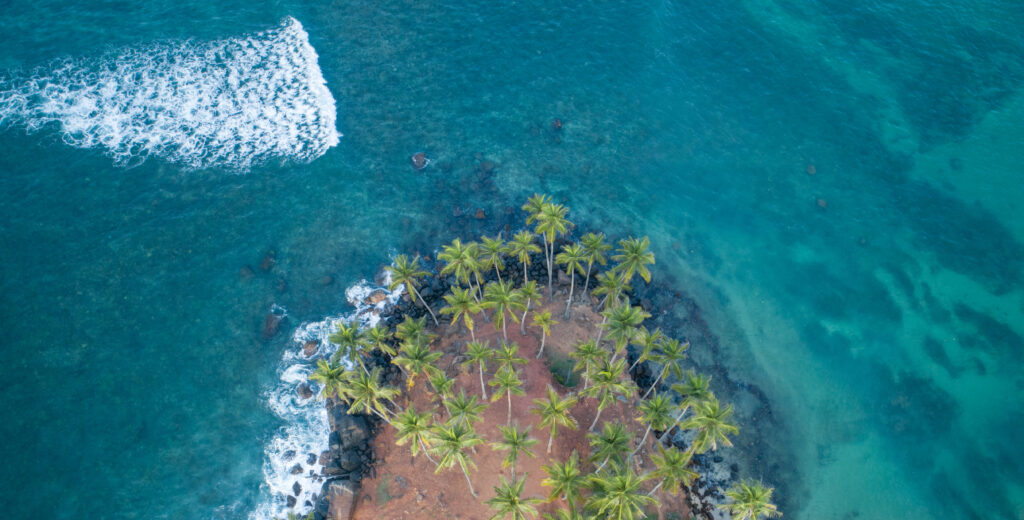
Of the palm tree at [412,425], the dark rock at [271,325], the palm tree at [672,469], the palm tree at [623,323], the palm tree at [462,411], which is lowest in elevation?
the dark rock at [271,325]

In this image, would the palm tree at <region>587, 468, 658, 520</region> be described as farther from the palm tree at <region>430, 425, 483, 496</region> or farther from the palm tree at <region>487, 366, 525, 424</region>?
the palm tree at <region>430, 425, 483, 496</region>

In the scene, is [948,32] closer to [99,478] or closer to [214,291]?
[214,291]

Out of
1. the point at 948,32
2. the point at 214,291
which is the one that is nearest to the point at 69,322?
the point at 214,291

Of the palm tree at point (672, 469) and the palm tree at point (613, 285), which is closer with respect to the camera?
the palm tree at point (672, 469)

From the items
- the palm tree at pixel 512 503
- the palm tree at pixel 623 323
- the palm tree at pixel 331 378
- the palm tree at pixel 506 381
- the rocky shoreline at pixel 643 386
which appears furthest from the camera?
the rocky shoreline at pixel 643 386

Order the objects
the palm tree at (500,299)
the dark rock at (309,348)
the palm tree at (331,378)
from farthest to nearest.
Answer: the dark rock at (309,348)
the palm tree at (500,299)
the palm tree at (331,378)

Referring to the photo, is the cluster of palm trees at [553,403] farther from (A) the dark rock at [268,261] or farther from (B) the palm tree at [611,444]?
(A) the dark rock at [268,261]

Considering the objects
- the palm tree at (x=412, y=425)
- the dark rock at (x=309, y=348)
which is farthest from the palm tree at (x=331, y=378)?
the dark rock at (x=309, y=348)
